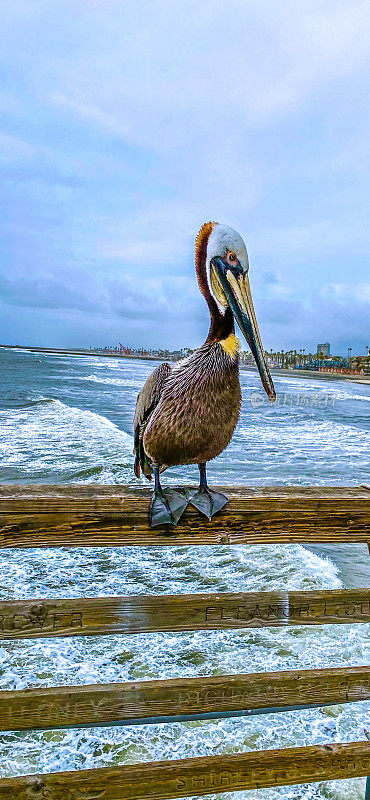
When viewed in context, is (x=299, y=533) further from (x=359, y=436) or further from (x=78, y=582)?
(x=359, y=436)

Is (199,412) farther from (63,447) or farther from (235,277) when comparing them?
(63,447)

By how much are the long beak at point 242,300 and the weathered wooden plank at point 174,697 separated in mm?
924

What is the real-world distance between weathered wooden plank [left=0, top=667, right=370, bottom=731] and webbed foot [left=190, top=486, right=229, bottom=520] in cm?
43

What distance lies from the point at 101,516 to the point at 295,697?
738mm

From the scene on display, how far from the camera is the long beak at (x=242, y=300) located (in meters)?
1.75

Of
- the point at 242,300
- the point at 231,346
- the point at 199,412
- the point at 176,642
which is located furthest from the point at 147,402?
the point at 176,642

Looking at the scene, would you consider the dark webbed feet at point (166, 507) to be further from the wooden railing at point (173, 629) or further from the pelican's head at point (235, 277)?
the pelican's head at point (235, 277)

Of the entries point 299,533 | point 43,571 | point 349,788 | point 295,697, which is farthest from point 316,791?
point 43,571

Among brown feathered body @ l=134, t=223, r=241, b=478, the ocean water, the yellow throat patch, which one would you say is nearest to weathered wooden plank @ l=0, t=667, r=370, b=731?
brown feathered body @ l=134, t=223, r=241, b=478

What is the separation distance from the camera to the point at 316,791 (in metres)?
2.47

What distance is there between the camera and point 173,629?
1432 mm

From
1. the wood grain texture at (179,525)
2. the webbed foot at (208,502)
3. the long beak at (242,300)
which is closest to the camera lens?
the wood grain texture at (179,525)

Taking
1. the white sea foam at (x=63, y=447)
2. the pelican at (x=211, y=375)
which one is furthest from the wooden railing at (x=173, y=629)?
the white sea foam at (x=63, y=447)

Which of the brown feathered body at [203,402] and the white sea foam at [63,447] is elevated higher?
the brown feathered body at [203,402]
